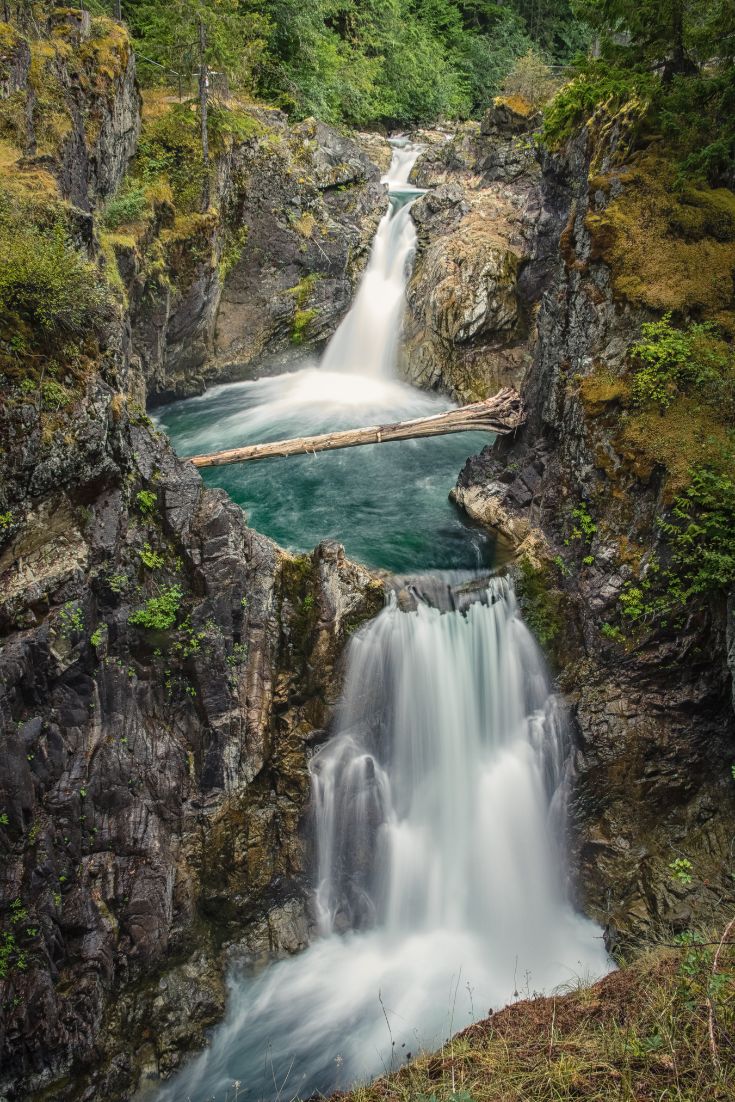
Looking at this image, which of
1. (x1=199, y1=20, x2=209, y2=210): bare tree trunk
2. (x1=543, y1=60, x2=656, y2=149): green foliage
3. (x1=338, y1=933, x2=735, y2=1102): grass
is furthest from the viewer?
(x1=199, y1=20, x2=209, y2=210): bare tree trunk

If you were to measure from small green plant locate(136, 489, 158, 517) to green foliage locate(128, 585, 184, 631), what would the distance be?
1.06 metres

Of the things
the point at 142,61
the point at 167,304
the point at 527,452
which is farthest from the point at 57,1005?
the point at 142,61

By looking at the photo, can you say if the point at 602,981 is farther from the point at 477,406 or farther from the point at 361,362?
the point at 361,362

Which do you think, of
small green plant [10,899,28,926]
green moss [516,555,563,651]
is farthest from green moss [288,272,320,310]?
small green plant [10,899,28,926]

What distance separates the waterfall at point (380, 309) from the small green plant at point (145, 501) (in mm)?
12173

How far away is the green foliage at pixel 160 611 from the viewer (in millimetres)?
7695

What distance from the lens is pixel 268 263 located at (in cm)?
1866

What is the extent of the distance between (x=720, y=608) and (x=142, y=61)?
21.4 meters

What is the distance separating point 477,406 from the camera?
11.9m

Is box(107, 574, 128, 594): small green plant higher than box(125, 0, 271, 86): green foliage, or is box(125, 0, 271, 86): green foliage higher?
box(125, 0, 271, 86): green foliage

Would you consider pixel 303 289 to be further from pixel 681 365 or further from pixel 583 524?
pixel 583 524

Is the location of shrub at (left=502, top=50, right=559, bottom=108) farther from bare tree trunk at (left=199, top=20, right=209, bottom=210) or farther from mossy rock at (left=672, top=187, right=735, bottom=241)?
mossy rock at (left=672, top=187, right=735, bottom=241)

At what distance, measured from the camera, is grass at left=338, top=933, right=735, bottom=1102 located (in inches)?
142

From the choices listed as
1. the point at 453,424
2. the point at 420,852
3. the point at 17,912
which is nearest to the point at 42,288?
the point at 17,912
